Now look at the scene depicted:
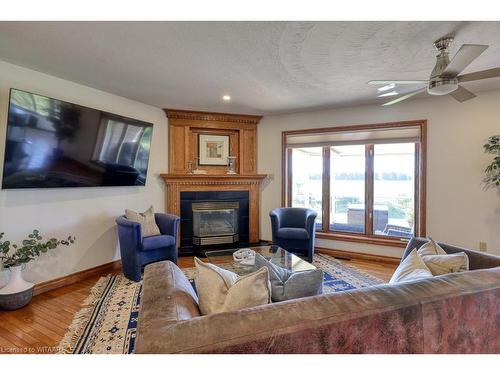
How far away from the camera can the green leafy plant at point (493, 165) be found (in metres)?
3.36

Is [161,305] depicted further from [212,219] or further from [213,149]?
[213,149]

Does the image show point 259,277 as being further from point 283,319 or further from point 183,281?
point 183,281

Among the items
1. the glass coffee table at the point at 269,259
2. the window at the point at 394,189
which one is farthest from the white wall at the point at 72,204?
the window at the point at 394,189

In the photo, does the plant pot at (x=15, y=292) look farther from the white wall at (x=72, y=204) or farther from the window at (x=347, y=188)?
the window at (x=347, y=188)

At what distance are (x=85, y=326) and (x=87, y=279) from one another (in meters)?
1.31

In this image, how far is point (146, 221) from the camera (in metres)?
3.64

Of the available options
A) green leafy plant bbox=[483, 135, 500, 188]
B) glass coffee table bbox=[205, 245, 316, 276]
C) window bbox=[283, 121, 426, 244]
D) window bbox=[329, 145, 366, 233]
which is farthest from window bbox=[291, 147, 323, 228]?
green leafy plant bbox=[483, 135, 500, 188]

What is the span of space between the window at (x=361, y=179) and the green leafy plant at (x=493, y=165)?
716 millimetres

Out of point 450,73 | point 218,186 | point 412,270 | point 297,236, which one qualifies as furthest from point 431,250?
point 218,186

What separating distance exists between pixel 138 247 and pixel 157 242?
0.23 meters

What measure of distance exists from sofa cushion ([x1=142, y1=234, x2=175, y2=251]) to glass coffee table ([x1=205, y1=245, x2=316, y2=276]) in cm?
65
